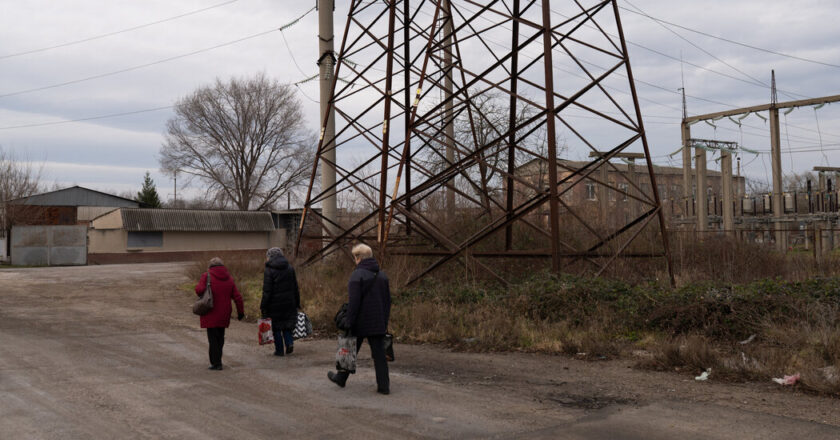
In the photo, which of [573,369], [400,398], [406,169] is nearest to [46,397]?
[400,398]

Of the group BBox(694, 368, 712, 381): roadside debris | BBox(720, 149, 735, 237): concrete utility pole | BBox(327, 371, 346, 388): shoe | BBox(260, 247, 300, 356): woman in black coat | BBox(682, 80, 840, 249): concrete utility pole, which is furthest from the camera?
BBox(682, 80, 840, 249): concrete utility pole

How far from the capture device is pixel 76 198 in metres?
55.1

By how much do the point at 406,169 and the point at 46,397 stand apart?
1256 centimetres

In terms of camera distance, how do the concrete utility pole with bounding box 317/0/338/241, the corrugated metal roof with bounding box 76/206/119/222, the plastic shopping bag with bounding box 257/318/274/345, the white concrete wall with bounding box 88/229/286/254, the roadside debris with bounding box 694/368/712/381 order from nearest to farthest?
the roadside debris with bounding box 694/368/712/381
the plastic shopping bag with bounding box 257/318/274/345
the concrete utility pole with bounding box 317/0/338/241
the white concrete wall with bounding box 88/229/286/254
the corrugated metal roof with bounding box 76/206/119/222

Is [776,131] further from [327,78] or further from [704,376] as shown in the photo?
[704,376]

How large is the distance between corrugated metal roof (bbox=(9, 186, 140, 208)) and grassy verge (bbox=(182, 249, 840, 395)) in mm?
48463

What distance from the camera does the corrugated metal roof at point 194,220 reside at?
1642 inches

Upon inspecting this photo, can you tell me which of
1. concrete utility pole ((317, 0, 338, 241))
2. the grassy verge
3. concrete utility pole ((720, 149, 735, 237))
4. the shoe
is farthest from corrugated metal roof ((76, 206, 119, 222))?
the shoe

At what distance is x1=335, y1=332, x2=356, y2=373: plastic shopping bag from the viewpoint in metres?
7.21

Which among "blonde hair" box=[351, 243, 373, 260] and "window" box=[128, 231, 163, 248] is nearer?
"blonde hair" box=[351, 243, 373, 260]

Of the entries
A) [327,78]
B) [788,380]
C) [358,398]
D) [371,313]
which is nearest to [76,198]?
[327,78]

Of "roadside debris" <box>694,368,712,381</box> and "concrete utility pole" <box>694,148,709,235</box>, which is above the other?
"concrete utility pole" <box>694,148,709,235</box>

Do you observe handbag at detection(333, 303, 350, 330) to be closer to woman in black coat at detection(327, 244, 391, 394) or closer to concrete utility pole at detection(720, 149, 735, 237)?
woman in black coat at detection(327, 244, 391, 394)

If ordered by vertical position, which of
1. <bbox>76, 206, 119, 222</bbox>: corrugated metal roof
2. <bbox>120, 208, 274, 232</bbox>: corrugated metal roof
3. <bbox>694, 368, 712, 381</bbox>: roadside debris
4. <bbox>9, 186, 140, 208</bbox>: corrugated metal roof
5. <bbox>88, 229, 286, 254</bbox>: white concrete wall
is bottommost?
<bbox>694, 368, 712, 381</bbox>: roadside debris
